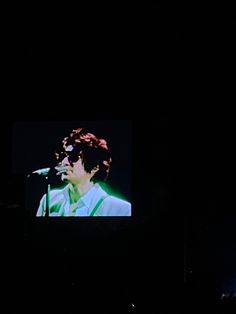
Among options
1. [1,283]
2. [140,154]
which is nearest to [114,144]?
[140,154]

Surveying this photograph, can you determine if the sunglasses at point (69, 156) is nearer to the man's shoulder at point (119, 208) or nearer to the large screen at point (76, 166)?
the large screen at point (76, 166)

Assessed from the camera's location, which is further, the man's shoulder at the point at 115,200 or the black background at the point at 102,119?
the man's shoulder at the point at 115,200

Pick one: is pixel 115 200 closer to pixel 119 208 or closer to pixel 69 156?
pixel 119 208

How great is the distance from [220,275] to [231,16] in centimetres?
231

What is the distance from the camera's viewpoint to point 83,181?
472 centimetres

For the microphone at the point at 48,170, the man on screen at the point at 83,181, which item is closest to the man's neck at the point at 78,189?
the man on screen at the point at 83,181

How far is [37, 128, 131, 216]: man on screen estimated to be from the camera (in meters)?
4.64

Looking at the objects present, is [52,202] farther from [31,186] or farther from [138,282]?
[138,282]

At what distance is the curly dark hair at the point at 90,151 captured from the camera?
4.72 metres

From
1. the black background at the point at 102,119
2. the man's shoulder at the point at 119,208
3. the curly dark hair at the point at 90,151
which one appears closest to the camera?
the black background at the point at 102,119

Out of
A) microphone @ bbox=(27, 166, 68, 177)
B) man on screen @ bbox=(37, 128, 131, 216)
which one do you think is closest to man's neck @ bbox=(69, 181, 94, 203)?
man on screen @ bbox=(37, 128, 131, 216)

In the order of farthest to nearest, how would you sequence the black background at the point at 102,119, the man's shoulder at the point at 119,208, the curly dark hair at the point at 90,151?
Result: 1. the curly dark hair at the point at 90,151
2. the man's shoulder at the point at 119,208
3. the black background at the point at 102,119

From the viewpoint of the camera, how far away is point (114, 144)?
4.74 meters

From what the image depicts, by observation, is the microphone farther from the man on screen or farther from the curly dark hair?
the curly dark hair
